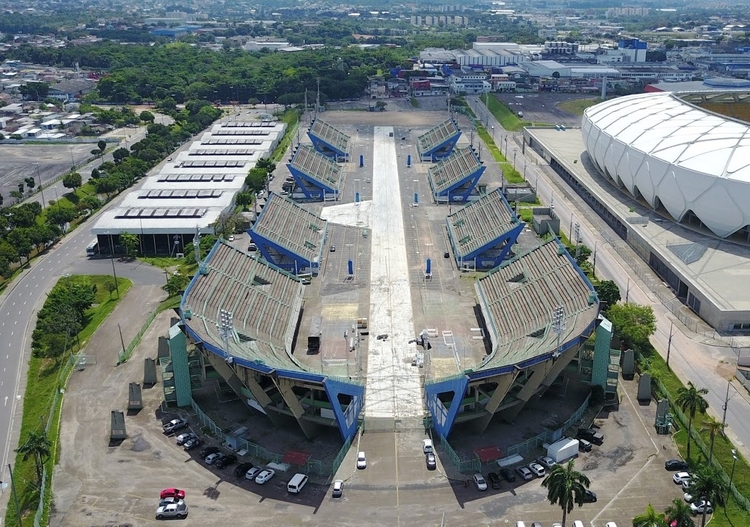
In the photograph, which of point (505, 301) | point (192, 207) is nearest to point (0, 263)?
point (192, 207)

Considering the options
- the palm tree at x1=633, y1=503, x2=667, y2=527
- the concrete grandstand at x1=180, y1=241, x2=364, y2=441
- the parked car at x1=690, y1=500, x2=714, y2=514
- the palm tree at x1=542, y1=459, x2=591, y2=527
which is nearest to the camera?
the palm tree at x1=633, y1=503, x2=667, y2=527

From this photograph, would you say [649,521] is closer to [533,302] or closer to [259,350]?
[533,302]

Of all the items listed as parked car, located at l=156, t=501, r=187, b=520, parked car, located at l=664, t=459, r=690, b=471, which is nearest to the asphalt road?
parked car, located at l=664, t=459, r=690, b=471

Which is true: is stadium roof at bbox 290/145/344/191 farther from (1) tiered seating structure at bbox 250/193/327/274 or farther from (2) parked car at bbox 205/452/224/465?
(2) parked car at bbox 205/452/224/465

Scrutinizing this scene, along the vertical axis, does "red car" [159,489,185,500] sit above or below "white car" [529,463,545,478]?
above

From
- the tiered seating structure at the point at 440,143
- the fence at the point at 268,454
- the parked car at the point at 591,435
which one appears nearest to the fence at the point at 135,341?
the fence at the point at 268,454

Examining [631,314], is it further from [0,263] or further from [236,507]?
[0,263]

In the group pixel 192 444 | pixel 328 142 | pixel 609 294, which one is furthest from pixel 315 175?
pixel 192 444
